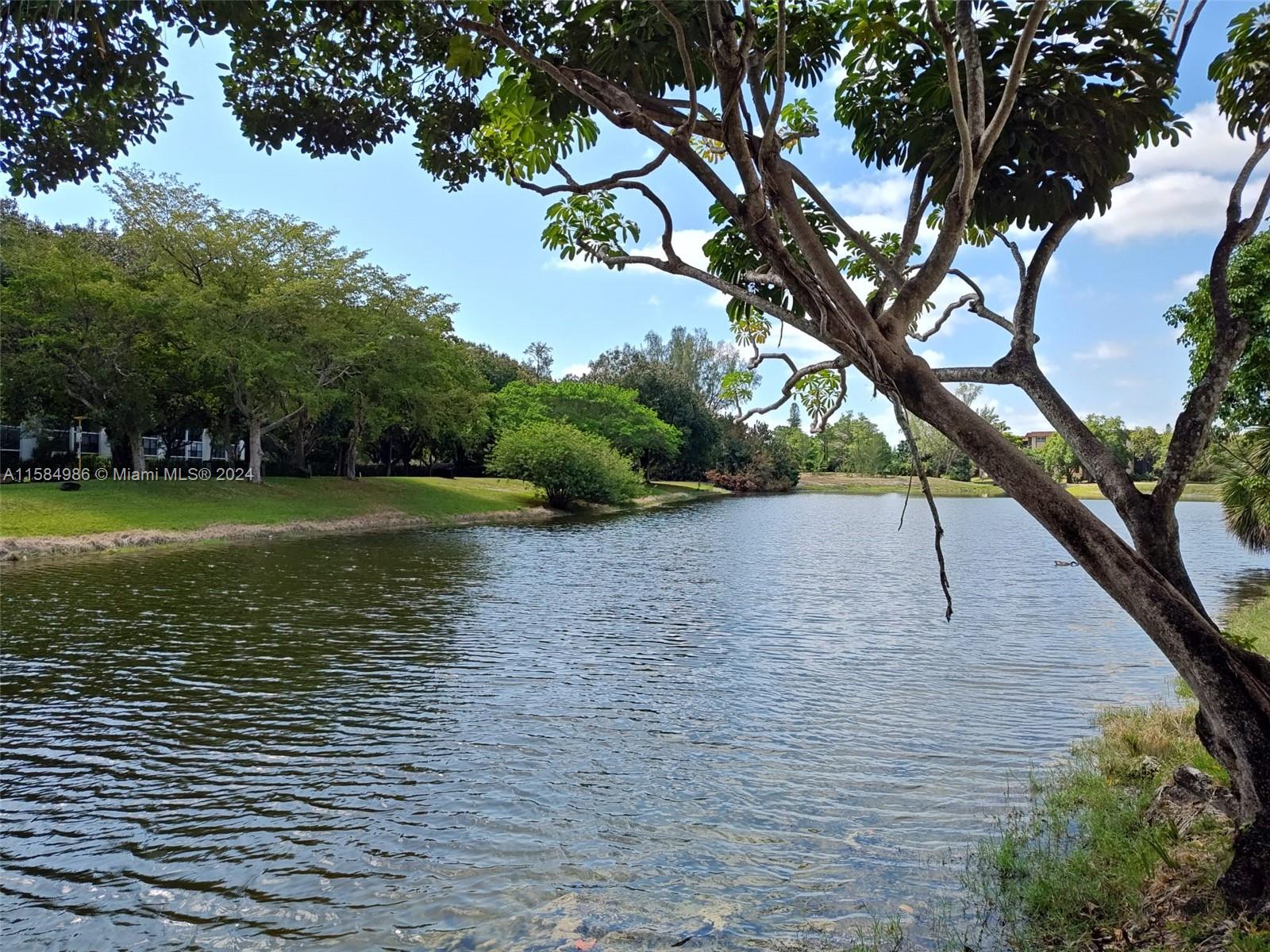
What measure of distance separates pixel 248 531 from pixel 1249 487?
111 ft

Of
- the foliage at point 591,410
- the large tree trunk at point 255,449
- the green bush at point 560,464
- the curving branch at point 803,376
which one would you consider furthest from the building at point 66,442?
the curving branch at point 803,376

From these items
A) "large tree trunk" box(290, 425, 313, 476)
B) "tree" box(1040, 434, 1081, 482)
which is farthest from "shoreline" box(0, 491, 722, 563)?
"tree" box(1040, 434, 1081, 482)

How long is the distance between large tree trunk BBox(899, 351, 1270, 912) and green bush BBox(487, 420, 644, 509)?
4790cm

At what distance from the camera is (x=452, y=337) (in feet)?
184

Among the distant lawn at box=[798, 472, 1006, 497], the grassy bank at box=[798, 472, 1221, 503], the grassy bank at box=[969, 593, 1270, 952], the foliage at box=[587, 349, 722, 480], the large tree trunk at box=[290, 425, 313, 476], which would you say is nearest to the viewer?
the grassy bank at box=[969, 593, 1270, 952]

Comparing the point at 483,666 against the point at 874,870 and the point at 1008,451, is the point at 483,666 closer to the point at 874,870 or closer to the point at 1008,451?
the point at 874,870

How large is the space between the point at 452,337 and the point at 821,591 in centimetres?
3951

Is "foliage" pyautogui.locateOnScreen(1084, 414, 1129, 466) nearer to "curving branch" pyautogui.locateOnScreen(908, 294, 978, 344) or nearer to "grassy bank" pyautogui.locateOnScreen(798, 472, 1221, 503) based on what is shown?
"grassy bank" pyautogui.locateOnScreen(798, 472, 1221, 503)

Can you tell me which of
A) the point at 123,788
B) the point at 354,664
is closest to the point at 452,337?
Answer: the point at 354,664

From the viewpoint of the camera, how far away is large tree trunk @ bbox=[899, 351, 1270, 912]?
4.44 metres

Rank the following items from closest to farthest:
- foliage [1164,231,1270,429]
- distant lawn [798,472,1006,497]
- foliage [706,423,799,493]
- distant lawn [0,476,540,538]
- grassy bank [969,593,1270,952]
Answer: grassy bank [969,593,1270,952]
foliage [1164,231,1270,429]
distant lawn [0,476,540,538]
foliage [706,423,799,493]
distant lawn [798,472,1006,497]

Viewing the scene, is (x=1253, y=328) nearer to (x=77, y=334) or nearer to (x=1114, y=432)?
(x=77, y=334)

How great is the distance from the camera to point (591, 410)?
72.0 meters

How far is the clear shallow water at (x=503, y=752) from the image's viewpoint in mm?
6266
